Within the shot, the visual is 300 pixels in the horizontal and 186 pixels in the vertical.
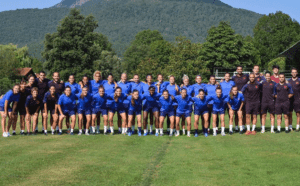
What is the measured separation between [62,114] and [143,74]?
5503 centimetres

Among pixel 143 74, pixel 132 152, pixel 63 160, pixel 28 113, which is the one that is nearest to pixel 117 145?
pixel 132 152

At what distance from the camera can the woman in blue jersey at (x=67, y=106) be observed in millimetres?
14375

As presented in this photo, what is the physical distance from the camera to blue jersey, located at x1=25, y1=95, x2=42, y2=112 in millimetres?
14414

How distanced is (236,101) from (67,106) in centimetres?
618

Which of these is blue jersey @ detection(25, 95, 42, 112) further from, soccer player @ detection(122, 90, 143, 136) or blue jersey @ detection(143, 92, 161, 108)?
blue jersey @ detection(143, 92, 161, 108)

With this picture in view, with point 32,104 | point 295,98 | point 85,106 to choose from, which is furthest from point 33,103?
point 295,98

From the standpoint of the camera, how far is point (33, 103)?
14.5 m

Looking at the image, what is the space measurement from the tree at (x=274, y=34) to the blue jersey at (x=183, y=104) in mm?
61915

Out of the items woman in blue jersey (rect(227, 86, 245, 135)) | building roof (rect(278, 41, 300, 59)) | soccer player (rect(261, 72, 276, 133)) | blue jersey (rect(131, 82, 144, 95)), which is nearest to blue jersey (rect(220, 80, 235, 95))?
woman in blue jersey (rect(227, 86, 245, 135))

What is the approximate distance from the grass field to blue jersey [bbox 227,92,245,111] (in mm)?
1229

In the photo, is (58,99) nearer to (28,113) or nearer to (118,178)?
(28,113)

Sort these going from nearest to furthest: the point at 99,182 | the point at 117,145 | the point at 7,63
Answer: the point at 99,182 < the point at 117,145 < the point at 7,63

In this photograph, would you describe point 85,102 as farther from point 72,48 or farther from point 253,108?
point 72,48

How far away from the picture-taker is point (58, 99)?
14.5 meters
